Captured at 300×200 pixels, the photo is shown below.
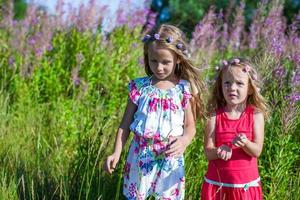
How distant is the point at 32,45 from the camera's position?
6.60m

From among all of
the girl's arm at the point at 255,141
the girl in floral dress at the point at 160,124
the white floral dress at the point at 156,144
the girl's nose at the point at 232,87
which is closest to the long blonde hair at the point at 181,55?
the girl in floral dress at the point at 160,124

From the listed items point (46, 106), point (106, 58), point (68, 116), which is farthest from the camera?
point (106, 58)

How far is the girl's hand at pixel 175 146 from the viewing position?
10.6 feet

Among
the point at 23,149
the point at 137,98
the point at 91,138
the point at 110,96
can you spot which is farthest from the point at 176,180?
the point at 110,96

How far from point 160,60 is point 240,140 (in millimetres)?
642

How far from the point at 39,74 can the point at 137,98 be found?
304 centimetres

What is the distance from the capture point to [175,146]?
3.23 meters

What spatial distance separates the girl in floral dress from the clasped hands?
0.20m

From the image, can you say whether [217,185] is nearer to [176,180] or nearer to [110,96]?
[176,180]

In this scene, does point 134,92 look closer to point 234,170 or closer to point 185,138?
point 185,138

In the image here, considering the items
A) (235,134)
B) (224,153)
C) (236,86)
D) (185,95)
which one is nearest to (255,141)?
(235,134)

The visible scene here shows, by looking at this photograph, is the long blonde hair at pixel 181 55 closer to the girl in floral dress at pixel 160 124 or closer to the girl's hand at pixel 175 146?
the girl in floral dress at pixel 160 124

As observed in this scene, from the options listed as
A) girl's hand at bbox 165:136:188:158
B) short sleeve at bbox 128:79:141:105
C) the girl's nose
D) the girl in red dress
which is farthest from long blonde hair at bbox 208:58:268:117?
short sleeve at bbox 128:79:141:105

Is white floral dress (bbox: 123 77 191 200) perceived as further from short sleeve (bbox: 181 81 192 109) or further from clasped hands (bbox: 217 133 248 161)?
clasped hands (bbox: 217 133 248 161)
